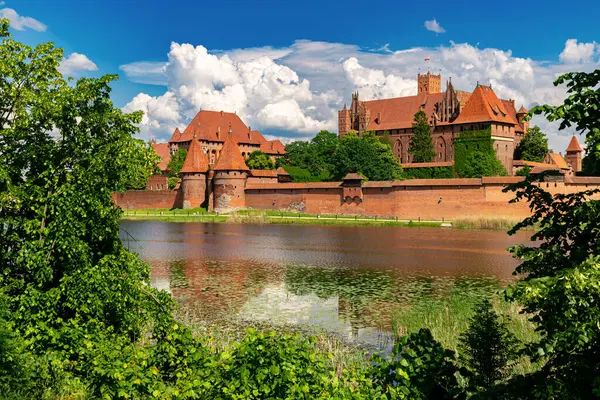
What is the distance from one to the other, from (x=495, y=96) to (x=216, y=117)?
3589 cm

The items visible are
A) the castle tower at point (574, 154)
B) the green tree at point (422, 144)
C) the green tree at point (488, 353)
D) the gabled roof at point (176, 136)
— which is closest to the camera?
the green tree at point (488, 353)

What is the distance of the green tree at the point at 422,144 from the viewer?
187 ft

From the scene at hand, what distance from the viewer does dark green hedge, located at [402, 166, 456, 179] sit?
1990 inches

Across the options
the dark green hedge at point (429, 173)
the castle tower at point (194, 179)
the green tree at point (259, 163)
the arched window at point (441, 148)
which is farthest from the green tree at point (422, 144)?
the castle tower at point (194, 179)

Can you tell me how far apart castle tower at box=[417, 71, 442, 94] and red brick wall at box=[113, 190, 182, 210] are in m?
45.9

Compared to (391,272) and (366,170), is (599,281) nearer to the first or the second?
(391,272)

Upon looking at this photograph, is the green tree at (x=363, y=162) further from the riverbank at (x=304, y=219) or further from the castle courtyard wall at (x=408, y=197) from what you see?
the riverbank at (x=304, y=219)

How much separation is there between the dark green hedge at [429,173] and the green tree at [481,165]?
3.25ft

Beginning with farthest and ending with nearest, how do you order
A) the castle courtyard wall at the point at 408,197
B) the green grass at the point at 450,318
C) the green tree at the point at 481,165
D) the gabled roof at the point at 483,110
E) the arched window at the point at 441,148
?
the arched window at the point at 441,148
the gabled roof at the point at 483,110
the green tree at the point at 481,165
the castle courtyard wall at the point at 408,197
the green grass at the point at 450,318

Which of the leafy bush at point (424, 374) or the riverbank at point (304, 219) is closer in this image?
the leafy bush at point (424, 374)

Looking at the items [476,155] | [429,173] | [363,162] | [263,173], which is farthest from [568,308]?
[429,173]

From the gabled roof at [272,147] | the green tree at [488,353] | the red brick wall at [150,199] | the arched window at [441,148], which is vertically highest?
the gabled roof at [272,147]

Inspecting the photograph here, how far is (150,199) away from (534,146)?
32.9 meters

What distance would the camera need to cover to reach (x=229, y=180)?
4791 cm
